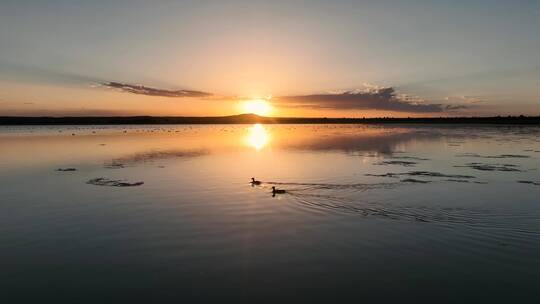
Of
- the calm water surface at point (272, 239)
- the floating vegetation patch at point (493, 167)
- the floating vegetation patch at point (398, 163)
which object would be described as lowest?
the calm water surface at point (272, 239)

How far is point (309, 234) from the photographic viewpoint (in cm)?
1199

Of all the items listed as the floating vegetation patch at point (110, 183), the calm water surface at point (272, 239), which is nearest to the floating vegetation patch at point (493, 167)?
the calm water surface at point (272, 239)

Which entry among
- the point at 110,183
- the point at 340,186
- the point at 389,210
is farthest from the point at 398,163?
the point at 110,183

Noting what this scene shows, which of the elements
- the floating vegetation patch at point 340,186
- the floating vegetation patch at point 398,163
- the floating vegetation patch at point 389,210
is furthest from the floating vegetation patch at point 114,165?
the floating vegetation patch at point 398,163

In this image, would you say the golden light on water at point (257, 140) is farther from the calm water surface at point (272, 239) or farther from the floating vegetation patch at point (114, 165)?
the calm water surface at point (272, 239)

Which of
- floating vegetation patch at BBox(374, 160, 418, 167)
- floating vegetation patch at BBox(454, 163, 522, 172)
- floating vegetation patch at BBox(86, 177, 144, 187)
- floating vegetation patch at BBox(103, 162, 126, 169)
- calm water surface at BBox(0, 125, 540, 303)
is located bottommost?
calm water surface at BBox(0, 125, 540, 303)

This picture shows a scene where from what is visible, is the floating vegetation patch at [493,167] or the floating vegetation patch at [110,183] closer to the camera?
the floating vegetation patch at [110,183]

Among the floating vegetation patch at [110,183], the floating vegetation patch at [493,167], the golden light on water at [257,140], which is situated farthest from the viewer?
the golden light on water at [257,140]

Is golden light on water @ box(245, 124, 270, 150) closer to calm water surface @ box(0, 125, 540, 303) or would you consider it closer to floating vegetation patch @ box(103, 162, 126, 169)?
floating vegetation patch @ box(103, 162, 126, 169)

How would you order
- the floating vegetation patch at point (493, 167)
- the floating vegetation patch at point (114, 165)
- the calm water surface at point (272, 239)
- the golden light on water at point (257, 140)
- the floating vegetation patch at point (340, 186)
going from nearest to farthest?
the calm water surface at point (272, 239)
the floating vegetation patch at point (340, 186)
the floating vegetation patch at point (493, 167)
the floating vegetation patch at point (114, 165)
the golden light on water at point (257, 140)

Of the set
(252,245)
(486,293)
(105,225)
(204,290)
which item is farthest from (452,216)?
(105,225)

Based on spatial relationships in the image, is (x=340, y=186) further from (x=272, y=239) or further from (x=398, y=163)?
(x=398, y=163)

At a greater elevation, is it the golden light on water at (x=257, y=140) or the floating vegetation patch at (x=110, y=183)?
the golden light on water at (x=257, y=140)

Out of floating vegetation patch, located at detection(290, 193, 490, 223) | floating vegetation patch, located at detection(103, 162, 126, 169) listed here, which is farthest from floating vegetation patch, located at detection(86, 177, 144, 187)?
floating vegetation patch, located at detection(290, 193, 490, 223)
